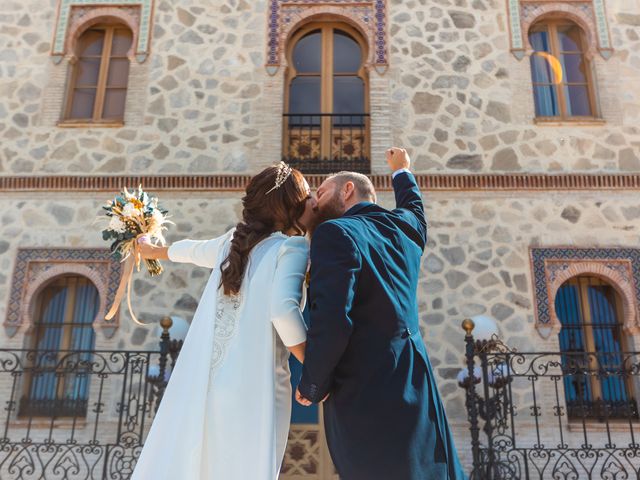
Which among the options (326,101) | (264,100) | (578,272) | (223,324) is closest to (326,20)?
(326,101)

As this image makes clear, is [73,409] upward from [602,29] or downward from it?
downward

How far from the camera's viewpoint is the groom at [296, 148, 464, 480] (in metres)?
2.03

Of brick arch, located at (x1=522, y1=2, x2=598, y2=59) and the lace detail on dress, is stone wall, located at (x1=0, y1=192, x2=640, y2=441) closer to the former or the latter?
brick arch, located at (x1=522, y1=2, x2=598, y2=59)

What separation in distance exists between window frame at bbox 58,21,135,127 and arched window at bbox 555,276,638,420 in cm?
621

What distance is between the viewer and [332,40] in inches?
346

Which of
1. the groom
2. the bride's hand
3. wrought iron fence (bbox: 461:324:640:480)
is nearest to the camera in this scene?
the groom

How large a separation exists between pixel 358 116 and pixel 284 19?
70.5 inches

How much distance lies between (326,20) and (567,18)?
3.38m

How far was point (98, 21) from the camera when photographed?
29.3 feet

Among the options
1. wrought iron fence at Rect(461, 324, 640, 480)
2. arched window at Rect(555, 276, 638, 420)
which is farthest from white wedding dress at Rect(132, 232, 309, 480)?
arched window at Rect(555, 276, 638, 420)

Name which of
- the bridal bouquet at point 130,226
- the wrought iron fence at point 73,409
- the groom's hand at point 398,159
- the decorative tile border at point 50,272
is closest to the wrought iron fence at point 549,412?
the wrought iron fence at point 73,409

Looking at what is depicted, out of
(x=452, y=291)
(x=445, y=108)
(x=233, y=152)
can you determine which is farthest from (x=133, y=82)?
(x=452, y=291)

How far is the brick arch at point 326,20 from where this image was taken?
855 cm

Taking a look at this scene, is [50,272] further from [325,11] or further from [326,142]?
[325,11]
